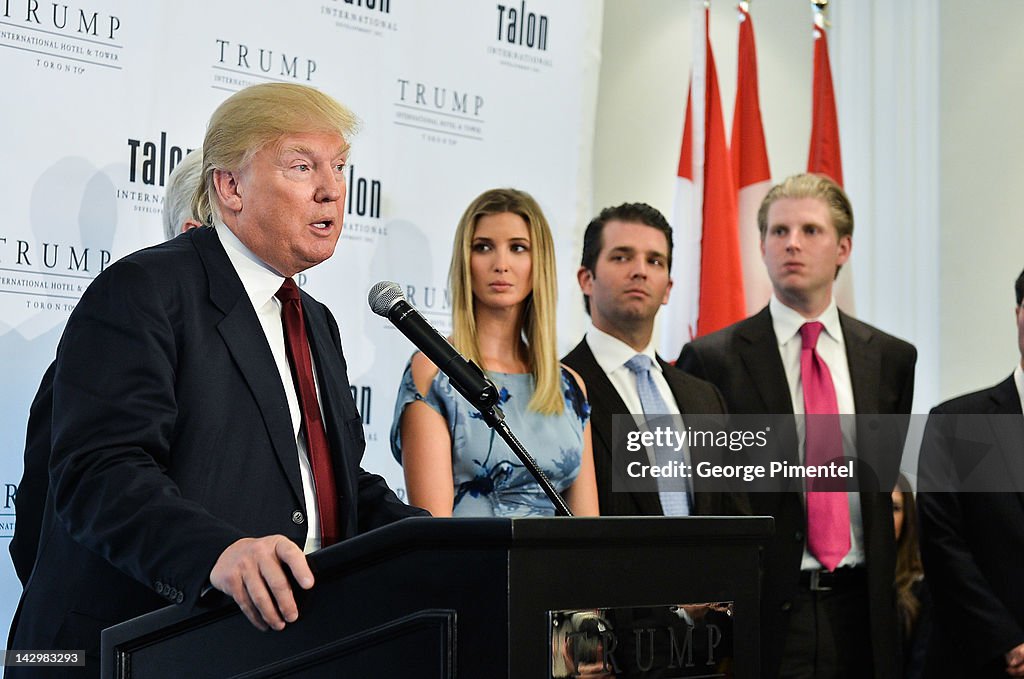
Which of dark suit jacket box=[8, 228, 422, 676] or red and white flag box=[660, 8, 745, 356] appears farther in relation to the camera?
red and white flag box=[660, 8, 745, 356]

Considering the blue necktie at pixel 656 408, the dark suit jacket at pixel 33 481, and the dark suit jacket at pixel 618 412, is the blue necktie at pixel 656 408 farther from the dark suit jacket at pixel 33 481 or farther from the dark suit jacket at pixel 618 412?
the dark suit jacket at pixel 33 481

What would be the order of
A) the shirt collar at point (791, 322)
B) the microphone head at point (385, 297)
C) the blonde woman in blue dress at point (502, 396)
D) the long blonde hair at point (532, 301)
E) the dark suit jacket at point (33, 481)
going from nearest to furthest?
1. the microphone head at point (385, 297)
2. the dark suit jacket at point (33, 481)
3. the blonde woman in blue dress at point (502, 396)
4. the long blonde hair at point (532, 301)
5. the shirt collar at point (791, 322)

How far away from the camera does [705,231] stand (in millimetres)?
5078

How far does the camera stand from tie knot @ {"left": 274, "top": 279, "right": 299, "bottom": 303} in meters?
2.00

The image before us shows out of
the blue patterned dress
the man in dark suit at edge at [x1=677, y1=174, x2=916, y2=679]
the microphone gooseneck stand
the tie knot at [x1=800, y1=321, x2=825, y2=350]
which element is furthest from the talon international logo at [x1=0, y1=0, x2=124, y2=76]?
the tie knot at [x1=800, y1=321, x2=825, y2=350]

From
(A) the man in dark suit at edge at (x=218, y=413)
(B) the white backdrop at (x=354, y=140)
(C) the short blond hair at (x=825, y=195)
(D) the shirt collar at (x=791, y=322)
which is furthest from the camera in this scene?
(C) the short blond hair at (x=825, y=195)

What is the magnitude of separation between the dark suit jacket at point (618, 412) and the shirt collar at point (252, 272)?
1467 millimetres

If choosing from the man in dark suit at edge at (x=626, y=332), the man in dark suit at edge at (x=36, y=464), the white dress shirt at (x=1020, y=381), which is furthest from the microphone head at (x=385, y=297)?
the white dress shirt at (x=1020, y=381)

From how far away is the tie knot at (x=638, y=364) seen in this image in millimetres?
3600

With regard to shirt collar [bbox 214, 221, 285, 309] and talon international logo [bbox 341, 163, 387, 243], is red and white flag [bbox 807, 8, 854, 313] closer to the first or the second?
talon international logo [bbox 341, 163, 387, 243]

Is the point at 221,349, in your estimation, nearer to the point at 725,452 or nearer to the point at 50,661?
the point at 50,661

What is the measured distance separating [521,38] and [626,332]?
135cm

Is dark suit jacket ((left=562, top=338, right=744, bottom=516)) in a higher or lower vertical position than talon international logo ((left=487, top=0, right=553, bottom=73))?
lower

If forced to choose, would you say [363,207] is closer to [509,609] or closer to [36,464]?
[36,464]
